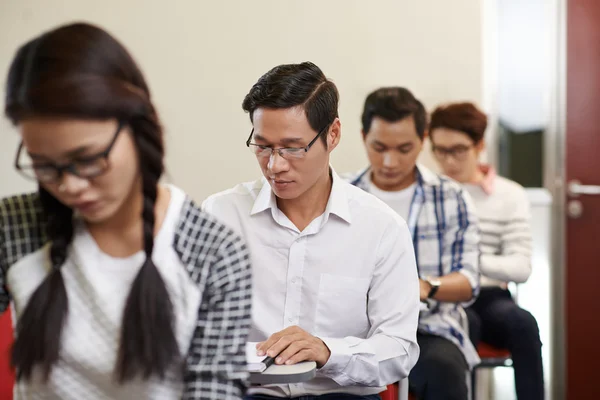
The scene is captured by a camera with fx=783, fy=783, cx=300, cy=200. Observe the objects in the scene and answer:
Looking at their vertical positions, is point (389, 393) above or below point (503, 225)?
below

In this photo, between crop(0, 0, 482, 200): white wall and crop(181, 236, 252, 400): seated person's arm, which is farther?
crop(0, 0, 482, 200): white wall

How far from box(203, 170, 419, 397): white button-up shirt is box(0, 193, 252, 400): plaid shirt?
0.63 meters

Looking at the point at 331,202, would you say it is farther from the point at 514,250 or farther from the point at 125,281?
the point at 514,250

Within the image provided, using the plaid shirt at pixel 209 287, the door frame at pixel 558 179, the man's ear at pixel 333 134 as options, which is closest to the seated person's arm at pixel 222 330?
the plaid shirt at pixel 209 287

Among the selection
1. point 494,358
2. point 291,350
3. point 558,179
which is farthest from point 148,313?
point 558,179

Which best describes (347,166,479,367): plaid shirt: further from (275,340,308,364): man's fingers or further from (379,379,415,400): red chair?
(275,340,308,364): man's fingers

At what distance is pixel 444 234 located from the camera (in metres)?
2.45

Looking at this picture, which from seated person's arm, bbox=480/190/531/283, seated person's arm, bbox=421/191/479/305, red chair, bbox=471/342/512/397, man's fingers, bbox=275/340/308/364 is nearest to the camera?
man's fingers, bbox=275/340/308/364

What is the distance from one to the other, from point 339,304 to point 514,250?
50.3 inches

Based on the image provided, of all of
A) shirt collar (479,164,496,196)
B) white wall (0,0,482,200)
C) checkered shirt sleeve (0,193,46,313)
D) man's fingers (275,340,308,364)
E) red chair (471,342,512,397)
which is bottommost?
red chair (471,342,512,397)

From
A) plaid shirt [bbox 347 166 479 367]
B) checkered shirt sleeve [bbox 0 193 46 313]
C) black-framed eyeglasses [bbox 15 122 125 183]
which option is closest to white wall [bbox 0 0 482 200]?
plaid shirt [bbox 347 166 479 367]

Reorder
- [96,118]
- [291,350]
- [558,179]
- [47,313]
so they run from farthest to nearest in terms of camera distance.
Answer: [558,179]
[291,350]
[47,313]
[96,118]

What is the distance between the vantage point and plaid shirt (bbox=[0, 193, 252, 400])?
43.4 inches

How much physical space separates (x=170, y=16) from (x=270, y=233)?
4.56 feet
